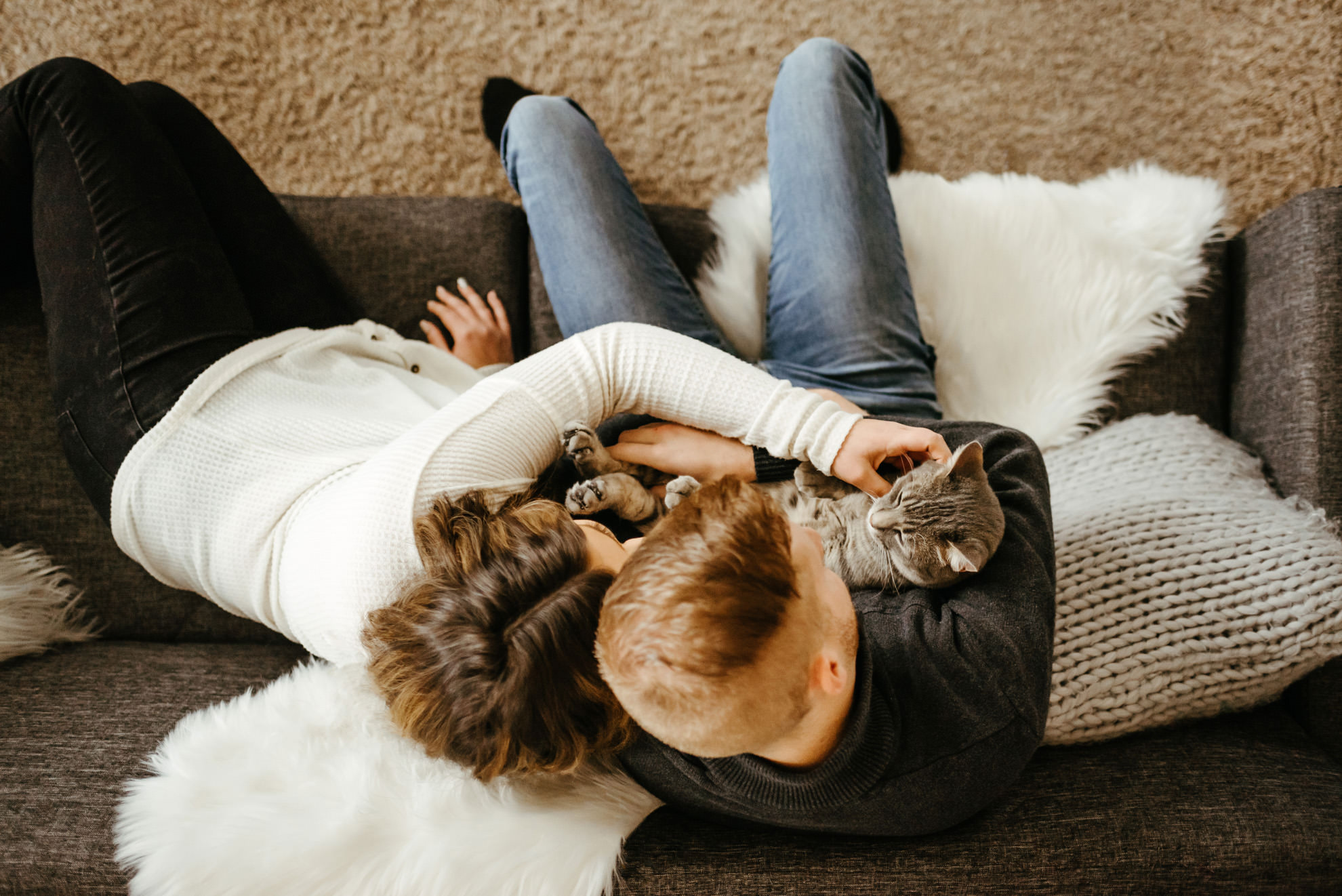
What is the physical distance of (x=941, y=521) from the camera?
0.87 m

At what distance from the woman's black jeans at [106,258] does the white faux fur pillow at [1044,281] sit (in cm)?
85

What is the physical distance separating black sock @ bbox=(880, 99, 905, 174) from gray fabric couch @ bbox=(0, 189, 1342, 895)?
0.50 m

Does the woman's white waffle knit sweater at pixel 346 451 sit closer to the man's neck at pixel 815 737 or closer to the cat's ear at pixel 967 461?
the cat's ear at pixel 967 461

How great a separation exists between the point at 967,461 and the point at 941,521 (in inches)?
3.2

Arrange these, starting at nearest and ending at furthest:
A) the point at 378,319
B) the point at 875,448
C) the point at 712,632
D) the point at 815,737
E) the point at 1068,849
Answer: the point at 712,632 → the point at 815,737 → the point at 1068,849 → the point at 875,448 → the point at 378,319

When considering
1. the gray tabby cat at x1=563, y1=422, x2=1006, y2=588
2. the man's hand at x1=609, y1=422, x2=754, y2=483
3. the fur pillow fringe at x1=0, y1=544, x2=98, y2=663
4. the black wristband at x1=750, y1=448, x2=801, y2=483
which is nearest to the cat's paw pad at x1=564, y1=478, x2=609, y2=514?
the gray tabby cat at x1=563, y1=422, x2=1006, y2=588

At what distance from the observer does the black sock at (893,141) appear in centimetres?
155

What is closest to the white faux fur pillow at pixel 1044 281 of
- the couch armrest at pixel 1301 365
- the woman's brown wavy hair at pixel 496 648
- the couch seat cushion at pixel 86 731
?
the couch armrest at pixel 1301 365

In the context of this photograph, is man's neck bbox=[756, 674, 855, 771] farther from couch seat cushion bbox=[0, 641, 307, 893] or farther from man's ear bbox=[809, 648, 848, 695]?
couch seat cushion bbox=[0, 641, 307, 893]

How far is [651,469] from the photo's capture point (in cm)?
108

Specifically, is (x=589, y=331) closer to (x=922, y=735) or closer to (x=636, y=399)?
(x=636, y=399)

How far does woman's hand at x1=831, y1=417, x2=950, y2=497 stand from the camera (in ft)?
3.03

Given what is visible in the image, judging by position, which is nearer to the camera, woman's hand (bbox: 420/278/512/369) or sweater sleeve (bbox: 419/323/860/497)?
sweater sleeve (bbox: 419/323/860/497)

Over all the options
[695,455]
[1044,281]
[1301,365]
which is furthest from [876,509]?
[1301,365]
